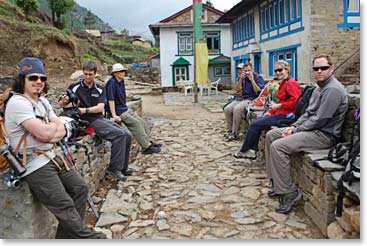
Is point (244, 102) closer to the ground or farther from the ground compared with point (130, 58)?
closer to the ground

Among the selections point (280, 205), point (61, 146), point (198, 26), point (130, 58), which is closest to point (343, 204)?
point (280, 205)

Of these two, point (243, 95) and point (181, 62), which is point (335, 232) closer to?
point (243, 95)

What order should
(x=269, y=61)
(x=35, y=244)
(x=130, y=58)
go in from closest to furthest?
1. (x=35, y=244)
2. (x=269, y=61)
3. (x=130, y=58)

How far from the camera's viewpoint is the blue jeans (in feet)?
17.9

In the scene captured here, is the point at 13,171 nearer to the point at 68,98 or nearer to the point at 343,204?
the point at 68,98

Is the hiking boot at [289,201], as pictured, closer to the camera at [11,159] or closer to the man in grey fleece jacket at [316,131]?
the man in grey fleece jacket at [316,131]

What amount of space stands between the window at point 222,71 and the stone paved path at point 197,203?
2087 centimetres

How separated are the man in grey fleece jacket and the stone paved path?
246 millimetres

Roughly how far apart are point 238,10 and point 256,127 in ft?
59.8

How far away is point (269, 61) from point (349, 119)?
52.4ft

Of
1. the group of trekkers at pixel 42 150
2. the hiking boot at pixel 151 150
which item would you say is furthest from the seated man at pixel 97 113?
the group of trekkers at pixel 42 150

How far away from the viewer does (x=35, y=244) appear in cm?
303

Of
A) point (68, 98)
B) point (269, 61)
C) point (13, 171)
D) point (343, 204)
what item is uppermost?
point (269, 61)

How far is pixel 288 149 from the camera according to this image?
4.11 metres
